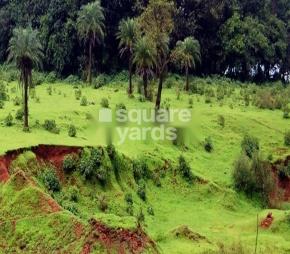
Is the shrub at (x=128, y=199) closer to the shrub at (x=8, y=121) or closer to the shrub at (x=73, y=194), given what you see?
the shrub at (x=73, y=194)

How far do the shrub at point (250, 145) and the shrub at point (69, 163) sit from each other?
42.4ft

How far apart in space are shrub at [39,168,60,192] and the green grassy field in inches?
36.7

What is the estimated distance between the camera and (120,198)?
32.8 meters

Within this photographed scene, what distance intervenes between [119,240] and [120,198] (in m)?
13.7

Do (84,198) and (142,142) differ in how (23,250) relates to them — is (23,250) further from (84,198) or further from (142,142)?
(142,142)

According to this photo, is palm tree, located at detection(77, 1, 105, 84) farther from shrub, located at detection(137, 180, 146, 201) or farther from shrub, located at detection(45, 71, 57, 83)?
shrub, located at detection(137, 180, 146, 201)

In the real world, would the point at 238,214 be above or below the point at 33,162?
below

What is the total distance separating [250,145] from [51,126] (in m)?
13.2

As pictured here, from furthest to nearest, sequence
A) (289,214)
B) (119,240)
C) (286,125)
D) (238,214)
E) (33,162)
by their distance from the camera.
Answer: (286,125)
(238,214)
(33,162)
(289,214)
(119,240)

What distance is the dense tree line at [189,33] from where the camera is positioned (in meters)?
67.8

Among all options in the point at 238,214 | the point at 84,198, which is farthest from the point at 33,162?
the point at 238,214

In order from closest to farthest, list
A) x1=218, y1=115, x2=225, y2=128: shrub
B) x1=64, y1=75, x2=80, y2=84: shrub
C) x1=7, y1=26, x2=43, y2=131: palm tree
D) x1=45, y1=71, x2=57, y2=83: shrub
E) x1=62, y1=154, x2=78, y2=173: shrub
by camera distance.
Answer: x1=62, y1=154, x2=78, y2=173: shrub → x1=7, y1=26, x2=43, y2=131: palm tree → x1=218, y1=115, x2=225, y2=128: shrub → x1=64, y1=75, x2=80, y2=84: shrub → x1=45, y1=71, x2=57, y2=83: shrub

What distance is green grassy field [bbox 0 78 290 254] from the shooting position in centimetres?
2862

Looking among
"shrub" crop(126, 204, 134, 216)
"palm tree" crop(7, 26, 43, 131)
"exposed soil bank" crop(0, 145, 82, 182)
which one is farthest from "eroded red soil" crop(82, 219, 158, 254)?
"palm tree" crop(7, 26, 43, 131)
